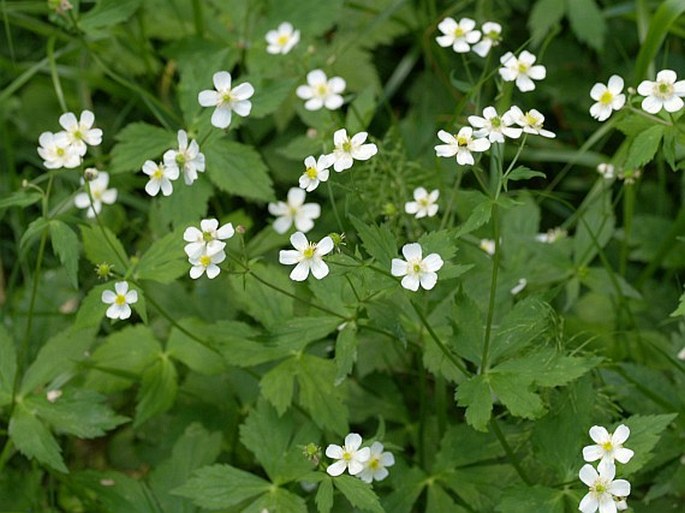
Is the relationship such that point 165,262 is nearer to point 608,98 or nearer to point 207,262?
point 207,262

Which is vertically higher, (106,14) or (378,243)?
(106,14)

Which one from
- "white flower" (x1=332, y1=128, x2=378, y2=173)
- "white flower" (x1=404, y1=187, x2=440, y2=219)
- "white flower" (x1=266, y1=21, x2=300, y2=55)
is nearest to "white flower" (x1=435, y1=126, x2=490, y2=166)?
"white flower" (x1=332, y1=128, x2=378, y2=173)

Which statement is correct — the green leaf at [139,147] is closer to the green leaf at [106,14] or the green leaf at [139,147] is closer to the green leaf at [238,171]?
the green leaf at [238,171]

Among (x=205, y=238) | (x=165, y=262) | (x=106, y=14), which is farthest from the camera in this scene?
(x=106, y=14)

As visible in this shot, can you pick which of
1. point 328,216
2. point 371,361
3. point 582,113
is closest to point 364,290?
point 371,361

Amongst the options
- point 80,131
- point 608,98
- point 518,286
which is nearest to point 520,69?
point 608,98

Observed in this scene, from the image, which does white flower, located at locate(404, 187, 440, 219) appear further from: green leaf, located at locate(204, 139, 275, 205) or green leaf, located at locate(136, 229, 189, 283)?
green leaf, located at locate(136, 229, 189, 283)
